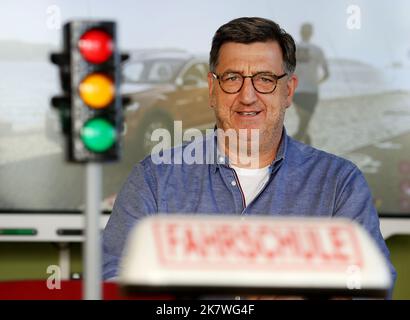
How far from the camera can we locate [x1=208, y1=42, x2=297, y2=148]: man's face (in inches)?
109

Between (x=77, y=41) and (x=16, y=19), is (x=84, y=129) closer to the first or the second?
(x=77, y=41)

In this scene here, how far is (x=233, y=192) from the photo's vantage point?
2736 mm

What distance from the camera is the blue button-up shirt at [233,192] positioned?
266 centimetres

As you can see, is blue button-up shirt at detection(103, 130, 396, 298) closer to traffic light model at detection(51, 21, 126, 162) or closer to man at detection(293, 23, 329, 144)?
traffic light model at detection(51, 21, 126, 162)

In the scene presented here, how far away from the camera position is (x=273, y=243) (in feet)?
4.32

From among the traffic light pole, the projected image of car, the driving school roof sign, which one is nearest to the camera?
the driving school roof sign

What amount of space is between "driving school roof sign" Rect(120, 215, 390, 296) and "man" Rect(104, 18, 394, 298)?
133 centimetres

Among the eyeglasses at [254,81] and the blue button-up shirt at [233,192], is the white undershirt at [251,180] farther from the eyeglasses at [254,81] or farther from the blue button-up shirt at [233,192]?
the eyeglasses at [254,81]

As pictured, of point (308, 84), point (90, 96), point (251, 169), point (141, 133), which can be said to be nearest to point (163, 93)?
point (141, 133)

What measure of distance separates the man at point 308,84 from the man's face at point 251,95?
150cm

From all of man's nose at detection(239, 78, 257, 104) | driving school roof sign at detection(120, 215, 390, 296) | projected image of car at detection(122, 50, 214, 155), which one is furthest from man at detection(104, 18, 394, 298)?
projected image of car at detection(122, 50, 214, 155)

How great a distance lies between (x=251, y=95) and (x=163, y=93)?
1619mm

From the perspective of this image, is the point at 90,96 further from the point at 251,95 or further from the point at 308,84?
the point at 308,84
